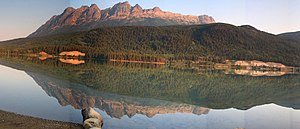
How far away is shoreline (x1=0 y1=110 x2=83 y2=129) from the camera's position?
3.68m

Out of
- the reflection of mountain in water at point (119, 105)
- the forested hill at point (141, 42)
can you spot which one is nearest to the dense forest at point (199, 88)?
the reflection of mountain in water at point (119, 105)

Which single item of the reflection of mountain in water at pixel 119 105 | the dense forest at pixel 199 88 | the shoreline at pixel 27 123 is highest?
the shoreline at pixel 27 123

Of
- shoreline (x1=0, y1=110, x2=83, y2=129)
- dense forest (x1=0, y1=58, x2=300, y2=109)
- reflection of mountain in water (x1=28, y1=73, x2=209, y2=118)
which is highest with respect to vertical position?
shoreline (x1=0, y1=110, x2=83, y2=129)

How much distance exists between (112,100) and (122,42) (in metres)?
19.2

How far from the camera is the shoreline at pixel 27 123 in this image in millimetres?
3676

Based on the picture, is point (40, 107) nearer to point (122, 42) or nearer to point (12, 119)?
point (12, 119)

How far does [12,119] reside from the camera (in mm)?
3969

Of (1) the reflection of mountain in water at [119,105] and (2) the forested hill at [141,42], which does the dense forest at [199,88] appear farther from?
(2) the forested hill at [141,42]

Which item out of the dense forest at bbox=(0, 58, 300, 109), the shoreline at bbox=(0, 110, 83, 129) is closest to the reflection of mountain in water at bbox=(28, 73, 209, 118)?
the dense forest at bbox=(0, 58, 300, 109)

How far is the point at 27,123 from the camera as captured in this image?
383 cm

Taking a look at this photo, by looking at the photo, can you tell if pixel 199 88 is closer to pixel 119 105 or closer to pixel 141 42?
pixel 119 105

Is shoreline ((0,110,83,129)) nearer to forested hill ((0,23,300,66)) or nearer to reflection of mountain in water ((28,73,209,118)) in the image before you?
reflection of mountain in water ((28,73,209,118))

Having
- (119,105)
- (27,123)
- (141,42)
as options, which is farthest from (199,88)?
(141,42)

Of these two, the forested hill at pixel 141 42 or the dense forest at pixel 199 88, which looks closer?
the dense forest at pixel 199 88
